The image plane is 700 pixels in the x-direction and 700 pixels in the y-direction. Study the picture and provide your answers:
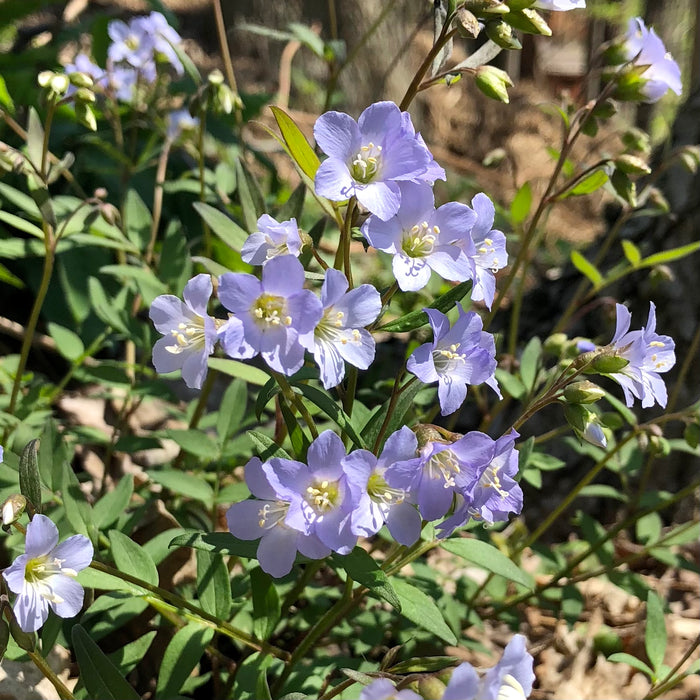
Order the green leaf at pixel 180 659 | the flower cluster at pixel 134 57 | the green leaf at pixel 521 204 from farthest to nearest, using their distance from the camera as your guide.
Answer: the flower cluster at pixel 134 57, the green leaf at pixel 521 204, the green leaf at pixel 180 659

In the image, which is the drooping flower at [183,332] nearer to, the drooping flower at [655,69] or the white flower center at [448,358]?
the white flower center at [448,358]

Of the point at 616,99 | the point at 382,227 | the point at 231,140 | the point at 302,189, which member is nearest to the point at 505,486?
the point at 382,227

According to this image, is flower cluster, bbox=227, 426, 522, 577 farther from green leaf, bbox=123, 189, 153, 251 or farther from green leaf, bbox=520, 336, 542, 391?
green leaf, bbox=123, 189, 153, 251

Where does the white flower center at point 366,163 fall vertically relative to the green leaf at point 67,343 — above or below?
above

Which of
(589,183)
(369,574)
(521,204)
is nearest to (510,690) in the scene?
(369,574)

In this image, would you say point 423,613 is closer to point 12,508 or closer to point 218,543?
point 218,543

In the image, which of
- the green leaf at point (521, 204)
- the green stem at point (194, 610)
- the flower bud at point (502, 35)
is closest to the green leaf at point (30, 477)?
the green stem at point (194, 610)
